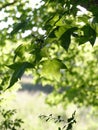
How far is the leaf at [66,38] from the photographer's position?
2.81 m

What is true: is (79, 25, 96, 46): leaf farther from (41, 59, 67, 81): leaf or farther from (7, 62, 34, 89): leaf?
(7, 62, 34, 89): leaf

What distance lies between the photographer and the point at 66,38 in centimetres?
284

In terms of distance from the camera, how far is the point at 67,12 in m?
3.21

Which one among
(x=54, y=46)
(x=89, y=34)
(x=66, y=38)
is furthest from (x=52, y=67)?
(x=54, y=46)

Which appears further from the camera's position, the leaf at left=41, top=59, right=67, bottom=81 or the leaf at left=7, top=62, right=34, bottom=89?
the leaf at left=41, top=59, right=67, bottom=81

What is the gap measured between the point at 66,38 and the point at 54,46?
491 inches

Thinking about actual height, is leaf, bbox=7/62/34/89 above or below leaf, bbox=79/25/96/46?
below

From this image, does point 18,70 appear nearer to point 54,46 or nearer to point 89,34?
point 89,34

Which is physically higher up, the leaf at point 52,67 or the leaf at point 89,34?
the leaf at point 89,34

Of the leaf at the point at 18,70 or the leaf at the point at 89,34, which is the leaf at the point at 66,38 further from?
the leaf at the point at 18,70

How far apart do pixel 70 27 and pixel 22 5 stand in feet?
34.0

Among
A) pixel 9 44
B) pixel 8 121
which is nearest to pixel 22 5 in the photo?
pixel 9 44

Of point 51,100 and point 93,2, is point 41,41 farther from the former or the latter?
point 51,100

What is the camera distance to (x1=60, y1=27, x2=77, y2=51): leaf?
2811mm
